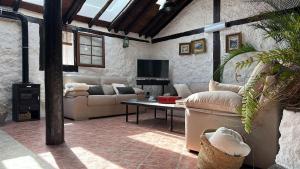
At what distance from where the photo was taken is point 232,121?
211 centimetres

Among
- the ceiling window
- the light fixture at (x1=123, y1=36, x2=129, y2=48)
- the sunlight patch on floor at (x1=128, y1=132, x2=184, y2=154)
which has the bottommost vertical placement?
the sunlight patch on floor at (x1=128, y1=132, x2=184, y2=154)

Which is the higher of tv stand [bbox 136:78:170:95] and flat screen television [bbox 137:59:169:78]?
flat screen television [bbox 137:59:169:78]

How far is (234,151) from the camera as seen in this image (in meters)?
1.73

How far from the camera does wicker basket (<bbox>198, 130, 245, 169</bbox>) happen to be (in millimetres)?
1730

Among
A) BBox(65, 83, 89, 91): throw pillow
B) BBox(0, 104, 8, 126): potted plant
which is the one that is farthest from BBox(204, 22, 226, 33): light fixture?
BBox(0, 104, 8, 126): potted plant

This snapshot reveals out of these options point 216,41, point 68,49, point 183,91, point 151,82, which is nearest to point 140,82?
point 151,82

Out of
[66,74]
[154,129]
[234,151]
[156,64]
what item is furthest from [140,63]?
[234,151]

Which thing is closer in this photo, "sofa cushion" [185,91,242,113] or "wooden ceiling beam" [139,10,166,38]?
"sofa cushion" [185,91,242,113]

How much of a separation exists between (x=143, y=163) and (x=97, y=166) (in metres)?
0.42

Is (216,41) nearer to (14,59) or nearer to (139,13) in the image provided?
(139,13)

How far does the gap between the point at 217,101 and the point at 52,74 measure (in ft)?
6.36

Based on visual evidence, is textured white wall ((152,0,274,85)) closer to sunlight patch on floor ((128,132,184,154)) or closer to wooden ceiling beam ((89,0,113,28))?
wooden ceiling beam ((89,0,113,28))

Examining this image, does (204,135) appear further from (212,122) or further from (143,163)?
(143,163)

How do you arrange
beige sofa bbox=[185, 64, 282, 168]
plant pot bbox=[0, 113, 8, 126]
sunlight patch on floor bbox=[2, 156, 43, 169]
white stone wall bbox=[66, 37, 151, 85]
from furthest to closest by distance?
white stone wall bbox=[66, 37, 151, 85] → plant pot bbox=[0, 113, 8, 126] → sunlight patch on floor bbox=[2, 156, 43, 169] → beige sofa bbox=[185, 64, 282, 168]
